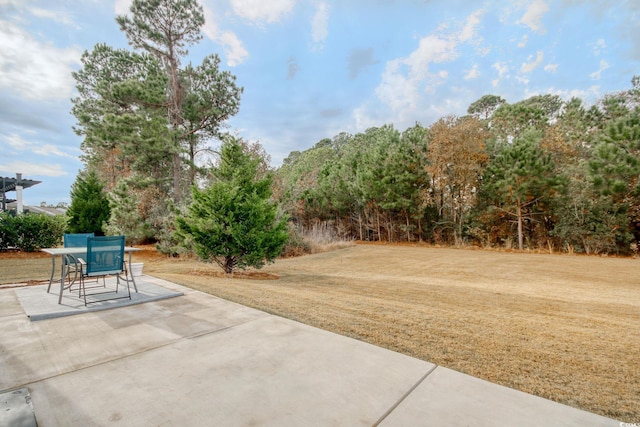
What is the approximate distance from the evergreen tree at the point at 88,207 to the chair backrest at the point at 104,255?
12.4 meters

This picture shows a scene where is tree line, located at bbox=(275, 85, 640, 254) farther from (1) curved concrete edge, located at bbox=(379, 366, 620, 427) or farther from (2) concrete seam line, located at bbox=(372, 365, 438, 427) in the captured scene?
(1) curved concrete edge, located at bbox=(379, 366, 620, 427)

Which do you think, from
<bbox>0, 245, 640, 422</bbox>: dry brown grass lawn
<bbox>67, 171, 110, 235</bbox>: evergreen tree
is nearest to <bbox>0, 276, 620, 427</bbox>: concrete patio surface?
<bbox>0, 245, 640, 422</bbox>: dry brown grass lawn

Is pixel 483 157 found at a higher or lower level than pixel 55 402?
higher

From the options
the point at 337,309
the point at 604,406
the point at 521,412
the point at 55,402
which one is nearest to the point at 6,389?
the point at 55,402

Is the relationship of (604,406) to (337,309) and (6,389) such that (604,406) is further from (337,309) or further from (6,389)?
(6,389)

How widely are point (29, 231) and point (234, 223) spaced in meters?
9.19

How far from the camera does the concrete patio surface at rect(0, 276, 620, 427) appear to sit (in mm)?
1470

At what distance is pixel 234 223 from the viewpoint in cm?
643

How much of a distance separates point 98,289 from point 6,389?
10.4 feet

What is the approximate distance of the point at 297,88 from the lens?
42.5ft

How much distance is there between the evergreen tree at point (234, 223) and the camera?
6398mm

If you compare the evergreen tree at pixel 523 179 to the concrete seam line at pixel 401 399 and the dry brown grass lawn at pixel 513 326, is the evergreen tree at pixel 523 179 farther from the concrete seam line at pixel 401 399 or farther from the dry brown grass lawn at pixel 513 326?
the concrete seam line at pixel 401 399

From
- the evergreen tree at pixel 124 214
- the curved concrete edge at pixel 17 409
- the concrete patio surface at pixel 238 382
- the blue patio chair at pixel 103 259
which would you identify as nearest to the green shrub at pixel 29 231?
the evergreen tree at pixel 124 214

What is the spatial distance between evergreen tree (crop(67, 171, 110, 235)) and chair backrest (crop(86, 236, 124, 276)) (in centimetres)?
1242
